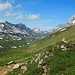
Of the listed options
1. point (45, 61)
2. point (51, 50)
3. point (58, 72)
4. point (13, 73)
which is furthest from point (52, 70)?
point (13, 73)

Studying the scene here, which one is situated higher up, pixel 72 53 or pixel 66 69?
pixel 72 53

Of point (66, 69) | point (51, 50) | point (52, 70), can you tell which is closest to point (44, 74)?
point (52, 70)

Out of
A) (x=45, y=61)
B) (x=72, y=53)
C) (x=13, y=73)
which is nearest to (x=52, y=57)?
(x=45, y=61)

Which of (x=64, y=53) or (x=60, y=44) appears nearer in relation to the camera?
(x=64, y=53)

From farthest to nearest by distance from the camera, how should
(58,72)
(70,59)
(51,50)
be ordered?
1. (51,50)
2. (70,59)
3. (58,72)

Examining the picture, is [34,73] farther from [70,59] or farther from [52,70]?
[70,59]

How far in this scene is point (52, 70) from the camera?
33.3m

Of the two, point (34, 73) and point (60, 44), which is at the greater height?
point (60, 44)

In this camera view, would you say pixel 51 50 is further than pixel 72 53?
Yes

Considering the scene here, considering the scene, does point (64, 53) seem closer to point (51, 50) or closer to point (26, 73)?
point (51, 50)

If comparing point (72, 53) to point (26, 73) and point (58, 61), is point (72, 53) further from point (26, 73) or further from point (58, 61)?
point (26, 73)

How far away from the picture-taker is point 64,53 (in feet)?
120

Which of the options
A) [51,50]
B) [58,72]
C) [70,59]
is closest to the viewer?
[58,72]

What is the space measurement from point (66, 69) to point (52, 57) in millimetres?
4844
